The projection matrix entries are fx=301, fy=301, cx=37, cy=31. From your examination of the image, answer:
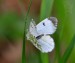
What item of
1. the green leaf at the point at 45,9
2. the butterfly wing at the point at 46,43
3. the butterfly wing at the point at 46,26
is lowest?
the butterfly wing at the point at 46,43

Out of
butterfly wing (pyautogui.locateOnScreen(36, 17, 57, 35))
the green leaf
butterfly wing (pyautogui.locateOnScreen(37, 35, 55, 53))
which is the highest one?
the green leaf

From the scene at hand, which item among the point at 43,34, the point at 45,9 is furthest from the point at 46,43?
the point at 45,9

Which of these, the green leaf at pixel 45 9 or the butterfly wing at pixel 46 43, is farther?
the green leaf at pixel 45 9

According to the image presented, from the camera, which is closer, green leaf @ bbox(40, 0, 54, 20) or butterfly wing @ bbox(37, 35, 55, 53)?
butterfly wing @ bbox(37, 35, 55, 53)

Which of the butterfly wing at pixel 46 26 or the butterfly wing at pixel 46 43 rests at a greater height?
the butterfly wing at pixel 46 26

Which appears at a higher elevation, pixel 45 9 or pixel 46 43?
pixel 45 9

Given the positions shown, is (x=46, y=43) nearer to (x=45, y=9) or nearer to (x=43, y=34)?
(x=43, y=34)

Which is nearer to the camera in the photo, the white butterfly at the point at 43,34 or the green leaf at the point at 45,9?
the white butterfly at the point at 43,34

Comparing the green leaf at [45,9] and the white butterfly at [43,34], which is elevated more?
the green leaf at [45,9]

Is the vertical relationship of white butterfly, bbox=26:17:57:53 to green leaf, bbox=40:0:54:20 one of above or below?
below
